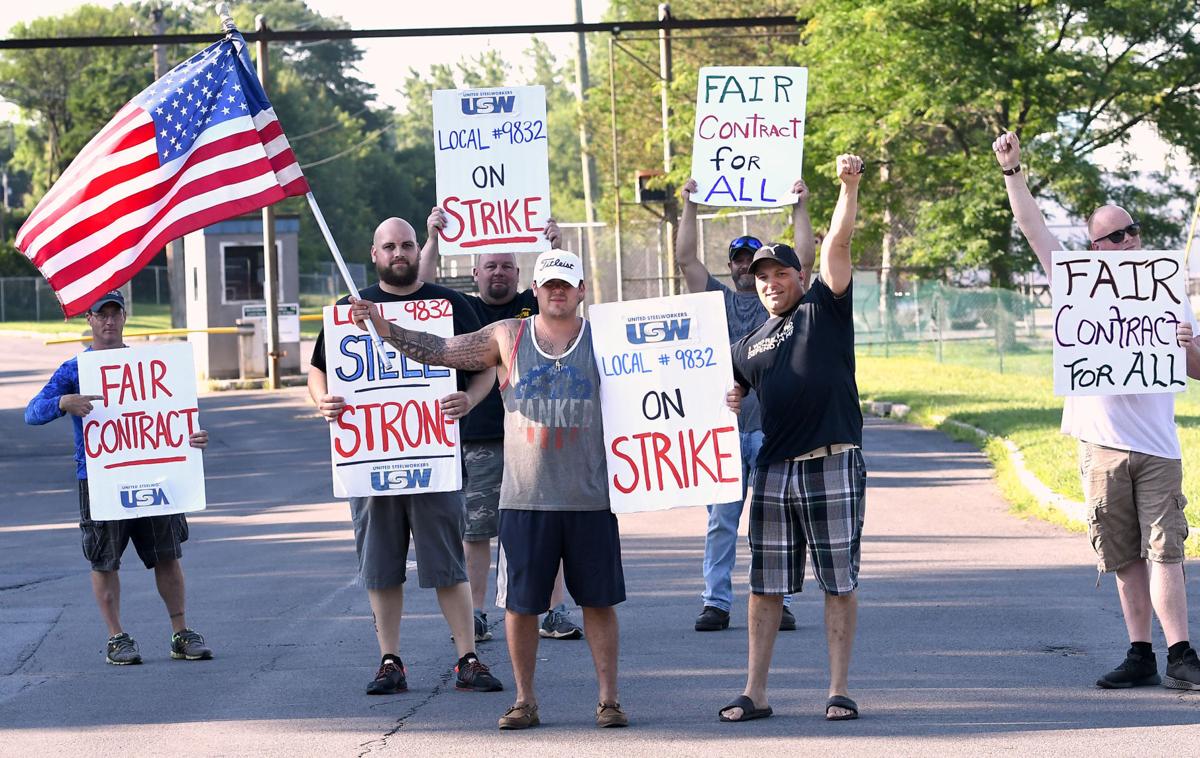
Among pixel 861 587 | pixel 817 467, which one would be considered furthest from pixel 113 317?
pixel 861 587

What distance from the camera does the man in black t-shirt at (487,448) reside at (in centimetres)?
930

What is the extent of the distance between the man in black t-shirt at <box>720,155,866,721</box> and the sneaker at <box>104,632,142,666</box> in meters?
3.58

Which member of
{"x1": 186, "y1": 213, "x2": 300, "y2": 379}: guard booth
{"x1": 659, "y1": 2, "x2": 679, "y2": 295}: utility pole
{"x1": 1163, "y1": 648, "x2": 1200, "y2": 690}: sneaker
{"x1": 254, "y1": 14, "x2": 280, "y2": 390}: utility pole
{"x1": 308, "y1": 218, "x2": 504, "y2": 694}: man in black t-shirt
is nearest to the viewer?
{"x1": 1163, "y1": 648, "x2": 1200, "y2": 690}: sneaker

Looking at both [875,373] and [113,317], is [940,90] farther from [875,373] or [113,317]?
[113,317]

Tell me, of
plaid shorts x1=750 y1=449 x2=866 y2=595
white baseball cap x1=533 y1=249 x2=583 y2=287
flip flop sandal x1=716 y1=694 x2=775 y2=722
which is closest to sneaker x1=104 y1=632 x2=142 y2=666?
white baseball cap x1=533 y1=249 x2=583 y2=287

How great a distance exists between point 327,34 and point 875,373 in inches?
599

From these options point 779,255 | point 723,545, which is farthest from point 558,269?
point 723,545

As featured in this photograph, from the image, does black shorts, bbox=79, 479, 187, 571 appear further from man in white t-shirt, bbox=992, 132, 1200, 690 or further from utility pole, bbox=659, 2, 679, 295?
utility pole, bbox=659, 2, 679, 295

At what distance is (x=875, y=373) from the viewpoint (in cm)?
Result: 3372

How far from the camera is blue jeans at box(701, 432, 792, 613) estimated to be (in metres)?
9.70

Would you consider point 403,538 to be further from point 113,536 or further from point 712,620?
point 712,620

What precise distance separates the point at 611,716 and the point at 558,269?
1.99m

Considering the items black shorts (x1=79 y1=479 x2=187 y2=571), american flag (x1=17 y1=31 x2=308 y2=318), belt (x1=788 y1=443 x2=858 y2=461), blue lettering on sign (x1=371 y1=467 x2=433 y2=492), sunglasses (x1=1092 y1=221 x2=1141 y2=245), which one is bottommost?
black shorts (x1=79 y1=479 x2=187 y2=571)

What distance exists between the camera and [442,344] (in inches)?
304
